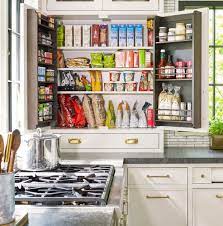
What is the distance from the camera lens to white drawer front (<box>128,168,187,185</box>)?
3717mm

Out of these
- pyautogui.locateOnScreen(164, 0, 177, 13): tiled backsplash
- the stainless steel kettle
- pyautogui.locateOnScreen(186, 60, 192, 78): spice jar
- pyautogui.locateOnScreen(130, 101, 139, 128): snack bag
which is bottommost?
the stainless steel kettle

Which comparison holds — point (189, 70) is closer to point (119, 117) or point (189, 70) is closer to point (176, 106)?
point (176, 106)

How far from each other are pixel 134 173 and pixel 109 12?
1.42 meters

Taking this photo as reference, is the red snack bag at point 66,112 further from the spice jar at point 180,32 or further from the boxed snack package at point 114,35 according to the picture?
the spice jar at point 180,32

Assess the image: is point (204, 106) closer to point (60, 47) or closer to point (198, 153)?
point (198, 153)

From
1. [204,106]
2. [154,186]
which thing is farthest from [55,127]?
[204,106]

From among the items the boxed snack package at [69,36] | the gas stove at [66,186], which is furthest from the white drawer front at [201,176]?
the boxed snack package at [69,36]

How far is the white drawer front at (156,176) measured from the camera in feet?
12.2

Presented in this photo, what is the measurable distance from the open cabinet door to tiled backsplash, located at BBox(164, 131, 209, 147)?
0.43 metres

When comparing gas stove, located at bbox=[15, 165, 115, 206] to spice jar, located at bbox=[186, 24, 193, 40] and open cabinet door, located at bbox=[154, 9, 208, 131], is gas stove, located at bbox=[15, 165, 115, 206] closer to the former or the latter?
open cabinet door, located at bbox=[154, 9, 208, 131]

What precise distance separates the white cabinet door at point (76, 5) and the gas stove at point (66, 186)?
1636 millimetres

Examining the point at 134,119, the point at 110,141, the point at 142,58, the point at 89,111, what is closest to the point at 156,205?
the point at 110,141

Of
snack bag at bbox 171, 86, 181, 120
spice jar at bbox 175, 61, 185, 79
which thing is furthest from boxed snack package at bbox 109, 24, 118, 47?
snack bag at bbox 171, 86, 181, 120

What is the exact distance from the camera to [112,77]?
14.0ft
